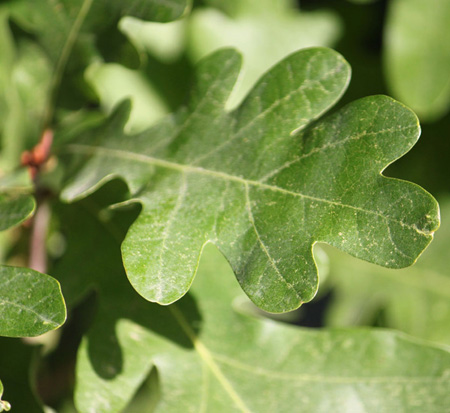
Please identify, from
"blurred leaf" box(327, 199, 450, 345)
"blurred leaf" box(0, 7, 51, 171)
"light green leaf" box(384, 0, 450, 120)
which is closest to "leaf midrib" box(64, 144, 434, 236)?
"blurred leaf" box(0, 7, 51, 171)

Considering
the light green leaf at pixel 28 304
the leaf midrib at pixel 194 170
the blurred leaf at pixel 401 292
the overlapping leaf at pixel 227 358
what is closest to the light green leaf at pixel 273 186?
the leaf midrib at pixel 194 170

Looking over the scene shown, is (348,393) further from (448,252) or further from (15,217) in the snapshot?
(448,252)

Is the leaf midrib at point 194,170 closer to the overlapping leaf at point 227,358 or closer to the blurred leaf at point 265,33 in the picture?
the overlapping leaf at point 227,358

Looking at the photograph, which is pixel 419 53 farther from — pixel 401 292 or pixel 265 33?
pixel 401 292

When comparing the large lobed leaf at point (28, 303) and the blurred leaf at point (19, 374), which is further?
the blurred leaf at point (19, 374)

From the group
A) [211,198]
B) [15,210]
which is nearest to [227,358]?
[211,198]
